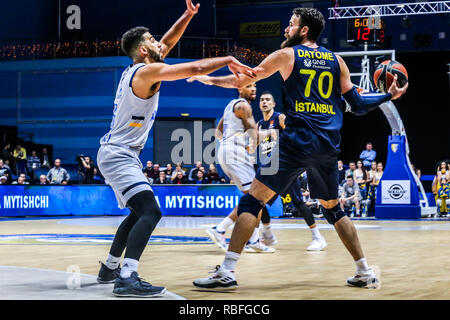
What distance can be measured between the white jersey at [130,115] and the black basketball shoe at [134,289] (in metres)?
1.12

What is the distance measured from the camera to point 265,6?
1255 inches

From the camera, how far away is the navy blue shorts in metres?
5.29

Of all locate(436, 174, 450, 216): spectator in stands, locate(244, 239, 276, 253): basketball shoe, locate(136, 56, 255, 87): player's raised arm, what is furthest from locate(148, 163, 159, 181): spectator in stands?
locate(136, 56, 255, 87): player's raised arm

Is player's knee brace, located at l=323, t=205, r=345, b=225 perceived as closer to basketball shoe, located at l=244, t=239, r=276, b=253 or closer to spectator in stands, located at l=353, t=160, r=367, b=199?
basketball shoe, located at l=244, t=239, r=276, b=253

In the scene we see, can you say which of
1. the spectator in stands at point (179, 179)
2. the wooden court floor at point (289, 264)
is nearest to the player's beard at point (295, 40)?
the wooden court floor at point (289, 264)

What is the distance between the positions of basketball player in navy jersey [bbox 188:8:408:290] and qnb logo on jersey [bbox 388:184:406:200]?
12.8 metres

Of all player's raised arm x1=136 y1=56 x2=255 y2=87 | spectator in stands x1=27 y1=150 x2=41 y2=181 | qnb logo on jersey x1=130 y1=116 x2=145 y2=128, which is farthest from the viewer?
spectator in stands x1=27 y1=150 x2=41 y2=181

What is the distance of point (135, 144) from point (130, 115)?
24 cm

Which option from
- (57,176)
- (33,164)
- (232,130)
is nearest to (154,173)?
(57,176)

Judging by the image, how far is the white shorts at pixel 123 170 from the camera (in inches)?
202

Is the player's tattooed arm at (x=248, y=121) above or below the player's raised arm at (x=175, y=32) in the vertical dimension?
below

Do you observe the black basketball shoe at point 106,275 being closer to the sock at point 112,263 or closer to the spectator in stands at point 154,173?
the sock at point 112,263

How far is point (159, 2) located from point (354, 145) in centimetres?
Answer: 1129

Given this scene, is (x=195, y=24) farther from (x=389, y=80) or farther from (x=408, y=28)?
(x=389, y=80)
